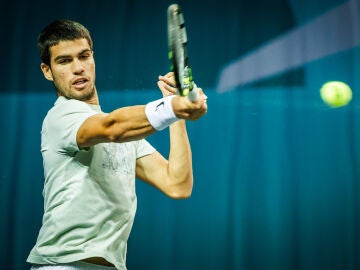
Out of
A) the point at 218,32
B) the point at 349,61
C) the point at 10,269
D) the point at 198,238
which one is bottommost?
the point at 10,269

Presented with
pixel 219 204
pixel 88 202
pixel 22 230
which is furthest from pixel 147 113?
pixel 22 230

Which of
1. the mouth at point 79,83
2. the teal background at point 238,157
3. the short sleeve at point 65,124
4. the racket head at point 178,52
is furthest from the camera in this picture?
the teal background at point 238,157

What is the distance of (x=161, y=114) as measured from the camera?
1.05 m

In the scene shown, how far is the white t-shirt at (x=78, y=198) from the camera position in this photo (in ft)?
4.01

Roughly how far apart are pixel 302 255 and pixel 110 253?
151 centimetres

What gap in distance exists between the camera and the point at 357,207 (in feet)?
8.22

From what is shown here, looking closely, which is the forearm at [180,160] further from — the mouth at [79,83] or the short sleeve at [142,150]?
the mouth at [79,83]

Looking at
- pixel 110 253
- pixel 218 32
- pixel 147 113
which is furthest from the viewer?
pixel 218 32

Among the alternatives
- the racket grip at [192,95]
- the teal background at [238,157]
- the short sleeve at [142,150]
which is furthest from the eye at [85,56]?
the teal background at [238,157]

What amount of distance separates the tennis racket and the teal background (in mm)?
1556

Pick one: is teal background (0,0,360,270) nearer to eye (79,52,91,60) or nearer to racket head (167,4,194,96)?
eye (79,52,91,60)

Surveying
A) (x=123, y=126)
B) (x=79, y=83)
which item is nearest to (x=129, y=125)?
(x=123, y=126)

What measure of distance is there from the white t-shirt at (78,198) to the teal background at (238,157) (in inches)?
51.6

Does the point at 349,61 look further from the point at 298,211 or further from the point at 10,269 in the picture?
the point at 10,269
